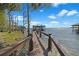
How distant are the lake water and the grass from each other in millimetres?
396

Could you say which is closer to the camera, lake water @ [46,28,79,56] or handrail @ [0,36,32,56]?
handrail @ [0,36,32,56]

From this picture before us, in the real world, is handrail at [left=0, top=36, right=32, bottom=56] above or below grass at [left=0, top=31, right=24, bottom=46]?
below

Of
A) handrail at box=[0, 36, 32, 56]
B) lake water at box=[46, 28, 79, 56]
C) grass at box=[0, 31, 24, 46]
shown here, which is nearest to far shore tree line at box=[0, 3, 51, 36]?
grass at box=[0, 31, 24, 46]

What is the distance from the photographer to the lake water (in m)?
2.14

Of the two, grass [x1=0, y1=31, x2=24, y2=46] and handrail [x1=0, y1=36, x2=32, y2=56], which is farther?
grass [x1=0, y1=31, x2=24, y2=46]

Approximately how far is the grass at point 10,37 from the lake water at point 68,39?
0.40m

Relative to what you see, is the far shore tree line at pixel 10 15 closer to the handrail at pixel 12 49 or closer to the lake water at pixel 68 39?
the handrail at pixel 12 49

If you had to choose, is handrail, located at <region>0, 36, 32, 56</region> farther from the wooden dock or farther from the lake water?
the lake water

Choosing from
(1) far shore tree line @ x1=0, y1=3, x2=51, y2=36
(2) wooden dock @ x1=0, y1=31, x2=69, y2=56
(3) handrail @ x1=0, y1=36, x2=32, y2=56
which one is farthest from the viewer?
(1) far shore tree line @ x1=0, y1=3, x2=51, y2=36

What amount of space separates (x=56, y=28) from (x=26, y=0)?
0.48 m

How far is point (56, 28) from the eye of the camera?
7.15 feet

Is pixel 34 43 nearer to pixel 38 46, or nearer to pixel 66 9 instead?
pixel 38 46

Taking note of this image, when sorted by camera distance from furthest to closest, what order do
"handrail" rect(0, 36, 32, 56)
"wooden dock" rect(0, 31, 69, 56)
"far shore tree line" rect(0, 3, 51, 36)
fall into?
"far shore tree line" rect(0, 3, 51, 36)
"wooden dock" rect(0, 31, 69, 56)
"handrail" rect(0, 36, 32, 56)

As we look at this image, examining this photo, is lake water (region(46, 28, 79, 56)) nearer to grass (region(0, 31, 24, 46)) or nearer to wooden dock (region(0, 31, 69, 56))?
Answer: wooden dock (region(0, 31, 69, 56))
